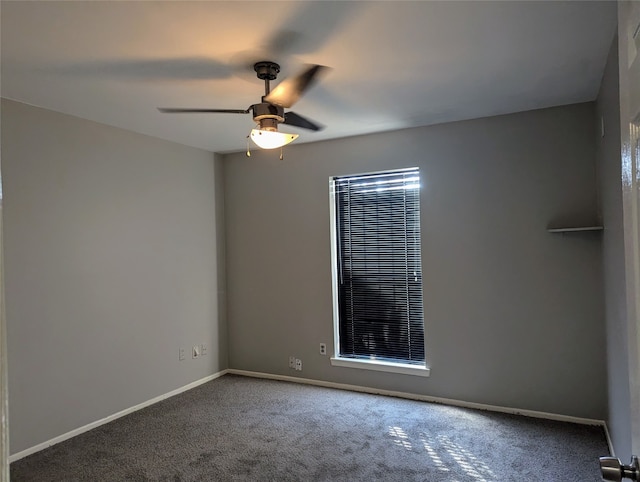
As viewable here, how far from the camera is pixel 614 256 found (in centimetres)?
260

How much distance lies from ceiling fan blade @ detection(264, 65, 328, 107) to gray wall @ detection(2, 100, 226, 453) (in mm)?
1919

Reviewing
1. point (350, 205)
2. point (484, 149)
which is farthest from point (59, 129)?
point (484, 149)

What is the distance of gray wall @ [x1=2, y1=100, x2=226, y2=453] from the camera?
3174mm

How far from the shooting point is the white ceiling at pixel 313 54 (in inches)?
81.2

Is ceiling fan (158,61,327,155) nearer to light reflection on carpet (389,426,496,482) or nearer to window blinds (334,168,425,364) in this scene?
window blinds (334,168,425,364)

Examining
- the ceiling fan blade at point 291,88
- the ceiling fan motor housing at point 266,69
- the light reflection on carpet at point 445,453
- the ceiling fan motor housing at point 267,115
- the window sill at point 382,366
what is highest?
the ceiling fan motor housing at point 266,69

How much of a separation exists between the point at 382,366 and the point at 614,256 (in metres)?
2.25

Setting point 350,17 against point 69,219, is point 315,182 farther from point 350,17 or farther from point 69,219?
point 350,17

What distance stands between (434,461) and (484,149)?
2.43m

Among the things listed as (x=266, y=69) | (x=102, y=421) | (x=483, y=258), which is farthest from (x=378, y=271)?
(x=102, y=421)

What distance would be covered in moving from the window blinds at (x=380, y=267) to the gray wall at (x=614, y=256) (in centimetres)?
148

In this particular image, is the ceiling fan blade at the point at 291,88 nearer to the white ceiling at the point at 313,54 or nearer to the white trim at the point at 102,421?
the white ceiling at the point at 313,54

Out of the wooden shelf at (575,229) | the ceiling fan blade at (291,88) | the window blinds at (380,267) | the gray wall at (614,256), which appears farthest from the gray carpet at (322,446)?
the ceiling fan blade at (291,88)

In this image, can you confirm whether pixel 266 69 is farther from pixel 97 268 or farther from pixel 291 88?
pixel 97 268
